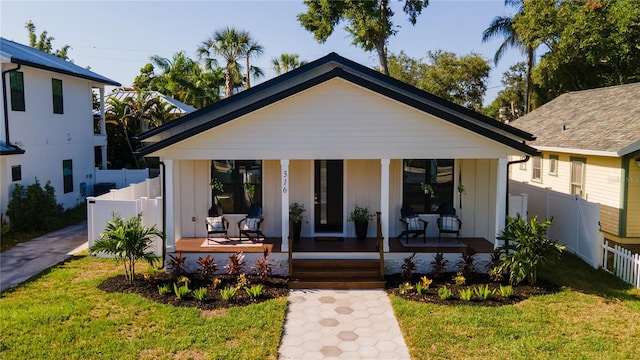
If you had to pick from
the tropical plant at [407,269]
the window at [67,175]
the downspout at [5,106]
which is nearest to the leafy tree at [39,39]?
the window at [67,175]

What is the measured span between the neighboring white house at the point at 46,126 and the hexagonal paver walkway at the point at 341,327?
36.9 ft

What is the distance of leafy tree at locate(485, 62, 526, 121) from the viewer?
4691 centimetres

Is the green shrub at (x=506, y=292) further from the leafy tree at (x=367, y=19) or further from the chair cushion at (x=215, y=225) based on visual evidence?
the leafy tree at (x=367, y=19)

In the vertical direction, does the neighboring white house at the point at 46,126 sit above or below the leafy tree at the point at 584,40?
below

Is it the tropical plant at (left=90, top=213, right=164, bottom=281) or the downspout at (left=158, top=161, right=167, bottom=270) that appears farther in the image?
the downspout at (left=158, top=161, right=167, bottom=270)

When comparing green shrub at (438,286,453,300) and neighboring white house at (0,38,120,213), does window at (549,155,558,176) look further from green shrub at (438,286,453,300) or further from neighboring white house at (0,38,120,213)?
neighboring white house at (0,38,120,213)

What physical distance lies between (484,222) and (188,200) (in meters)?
8.35

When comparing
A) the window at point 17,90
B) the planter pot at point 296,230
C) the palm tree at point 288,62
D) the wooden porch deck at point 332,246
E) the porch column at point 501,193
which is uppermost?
the palm tree at point 288,62

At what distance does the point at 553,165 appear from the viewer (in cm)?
1866

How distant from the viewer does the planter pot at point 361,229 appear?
1249cm

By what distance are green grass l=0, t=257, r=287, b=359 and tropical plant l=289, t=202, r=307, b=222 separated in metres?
3.22

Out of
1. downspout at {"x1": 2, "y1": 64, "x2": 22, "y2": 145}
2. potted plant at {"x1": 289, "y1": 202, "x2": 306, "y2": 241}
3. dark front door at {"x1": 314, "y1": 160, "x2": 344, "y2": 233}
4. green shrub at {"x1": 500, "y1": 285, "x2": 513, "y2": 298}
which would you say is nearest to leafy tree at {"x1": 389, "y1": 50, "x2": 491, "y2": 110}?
dark front door at {"x1": 314, "y1": 160, "x2": 344, "y2": 233}

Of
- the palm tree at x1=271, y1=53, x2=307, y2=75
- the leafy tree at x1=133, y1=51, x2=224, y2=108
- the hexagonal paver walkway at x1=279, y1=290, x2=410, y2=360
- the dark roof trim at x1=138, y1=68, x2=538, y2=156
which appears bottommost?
the hexagonal paver walkway at x1=279, y1=290, x2=410, y2=360

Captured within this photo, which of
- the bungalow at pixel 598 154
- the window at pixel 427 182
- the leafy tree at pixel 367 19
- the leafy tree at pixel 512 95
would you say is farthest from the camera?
the leafy tree at pixel 512 95
